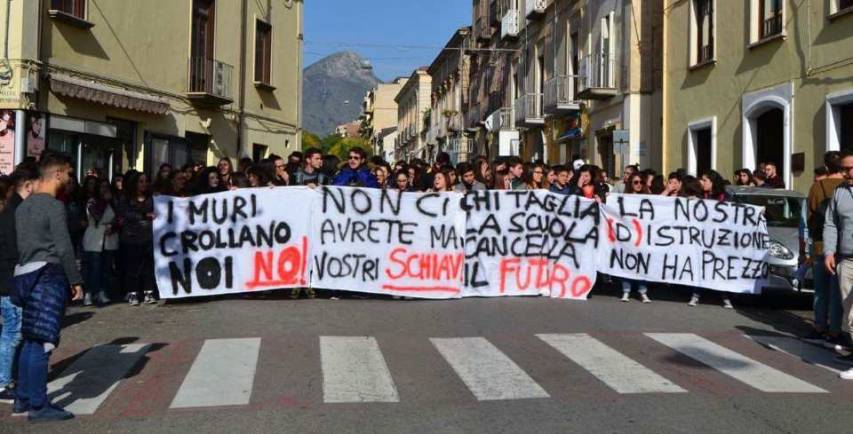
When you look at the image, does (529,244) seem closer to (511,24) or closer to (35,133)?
(35,133)

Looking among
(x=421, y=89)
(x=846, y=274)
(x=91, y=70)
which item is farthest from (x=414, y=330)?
(x=421, y=89)

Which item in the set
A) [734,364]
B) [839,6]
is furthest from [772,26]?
[734,364]

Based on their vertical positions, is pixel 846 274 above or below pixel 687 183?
below

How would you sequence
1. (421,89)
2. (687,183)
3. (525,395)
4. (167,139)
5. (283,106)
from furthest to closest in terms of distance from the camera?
(421,89), (283,106), (167,139), (687,183), (525,395)

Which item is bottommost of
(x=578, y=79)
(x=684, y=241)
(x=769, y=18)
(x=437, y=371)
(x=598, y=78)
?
(x=437, y=371)

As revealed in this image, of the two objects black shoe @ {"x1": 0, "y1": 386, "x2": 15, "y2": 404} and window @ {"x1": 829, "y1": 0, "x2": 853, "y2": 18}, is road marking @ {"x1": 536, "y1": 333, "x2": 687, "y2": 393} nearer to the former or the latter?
black shoe @ {"x1": 0, "y1": 386, "x2": 15, "y2": 404}

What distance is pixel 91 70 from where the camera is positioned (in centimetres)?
1842

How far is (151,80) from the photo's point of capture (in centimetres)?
2095

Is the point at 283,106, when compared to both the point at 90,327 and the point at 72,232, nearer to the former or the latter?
the point at 72,232

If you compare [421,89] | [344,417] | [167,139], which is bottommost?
[344,417]

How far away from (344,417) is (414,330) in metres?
3.50

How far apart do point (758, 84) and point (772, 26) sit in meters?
1.20

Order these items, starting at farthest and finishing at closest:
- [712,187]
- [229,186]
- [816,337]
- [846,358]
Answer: [229,186], [712,187], [816,337], [846,358]

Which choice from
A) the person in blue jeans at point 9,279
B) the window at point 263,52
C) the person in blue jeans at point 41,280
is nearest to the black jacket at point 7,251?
the person in blue jeans at point 9,279
